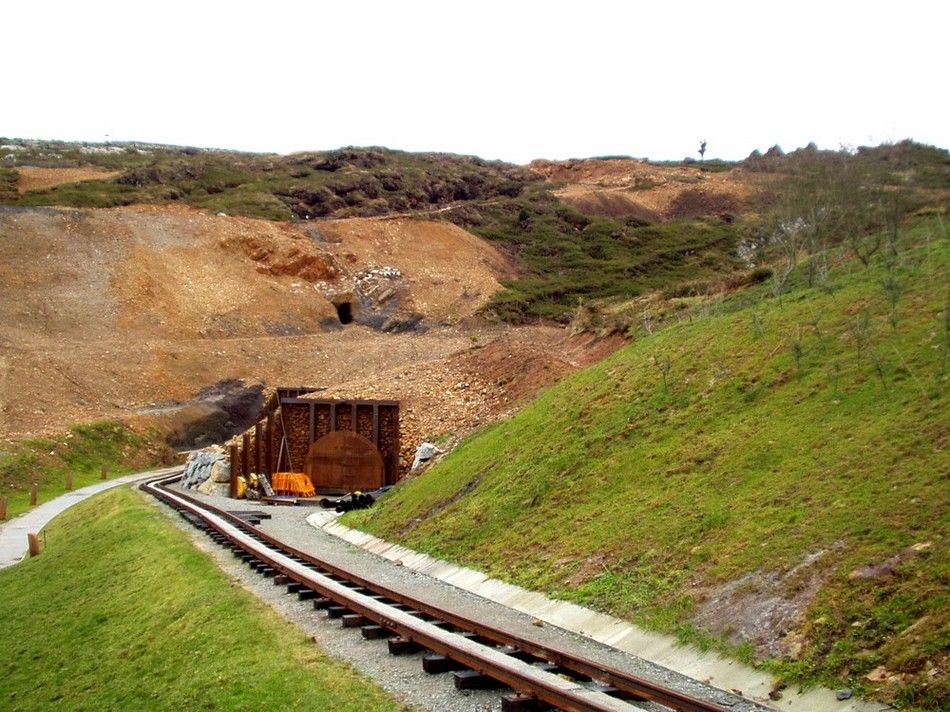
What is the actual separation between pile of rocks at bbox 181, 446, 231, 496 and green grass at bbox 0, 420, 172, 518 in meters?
5.42

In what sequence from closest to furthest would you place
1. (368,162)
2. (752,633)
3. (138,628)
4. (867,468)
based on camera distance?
(752,633)
(867,468)
(138,628)
(368,162)

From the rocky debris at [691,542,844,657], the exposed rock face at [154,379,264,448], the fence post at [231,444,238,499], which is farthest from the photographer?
the exposed rock face at [154,379,264,448]

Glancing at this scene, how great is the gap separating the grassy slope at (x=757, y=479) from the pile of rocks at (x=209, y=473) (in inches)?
559

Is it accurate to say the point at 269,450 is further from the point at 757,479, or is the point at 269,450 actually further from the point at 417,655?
the point at 417,655

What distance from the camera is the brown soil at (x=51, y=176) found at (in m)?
85.2

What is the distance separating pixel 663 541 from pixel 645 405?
5.03 metres

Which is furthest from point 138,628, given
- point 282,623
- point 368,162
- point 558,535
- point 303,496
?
point 368,162

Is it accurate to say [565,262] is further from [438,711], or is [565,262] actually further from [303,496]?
[438,711]

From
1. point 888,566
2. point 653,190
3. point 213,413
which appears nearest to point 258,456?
point 213,413

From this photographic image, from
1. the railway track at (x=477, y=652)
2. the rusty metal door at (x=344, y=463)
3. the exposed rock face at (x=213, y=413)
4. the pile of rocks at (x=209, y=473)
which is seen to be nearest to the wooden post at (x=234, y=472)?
the pile of rocks at (x=209, y=473)

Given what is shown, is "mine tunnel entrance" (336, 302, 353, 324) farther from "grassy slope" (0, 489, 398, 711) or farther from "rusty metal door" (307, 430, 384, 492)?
"grassy slope" (0, 489, 398, 711)

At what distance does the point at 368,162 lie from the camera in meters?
104

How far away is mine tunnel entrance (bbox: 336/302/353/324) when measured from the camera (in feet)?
216

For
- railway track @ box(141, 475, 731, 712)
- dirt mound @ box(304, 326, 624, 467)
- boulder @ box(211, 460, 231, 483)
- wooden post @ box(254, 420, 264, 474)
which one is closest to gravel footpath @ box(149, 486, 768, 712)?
railway track @ box(141, 475, 731, 712)
